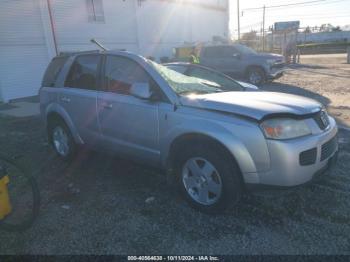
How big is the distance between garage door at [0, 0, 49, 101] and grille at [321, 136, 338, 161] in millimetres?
12275

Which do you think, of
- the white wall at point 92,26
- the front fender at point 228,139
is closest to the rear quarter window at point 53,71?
the front fender at point 228,139

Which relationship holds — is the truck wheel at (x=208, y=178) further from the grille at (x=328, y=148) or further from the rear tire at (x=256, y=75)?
the rear tire at (x=256, y=75)

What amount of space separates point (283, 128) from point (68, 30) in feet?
45.0

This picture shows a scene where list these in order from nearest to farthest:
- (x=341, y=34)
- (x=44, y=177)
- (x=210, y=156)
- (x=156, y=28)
→ (x=210, y=156)
(x=44, y=177)
(x=156, y=28)
(x=341, y=34)

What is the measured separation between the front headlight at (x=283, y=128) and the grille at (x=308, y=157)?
0.55 ft

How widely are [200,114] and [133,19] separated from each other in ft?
53.3

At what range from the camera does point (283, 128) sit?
2.85 meters

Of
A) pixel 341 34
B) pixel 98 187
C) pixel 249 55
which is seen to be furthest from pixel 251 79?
pixel 341 34

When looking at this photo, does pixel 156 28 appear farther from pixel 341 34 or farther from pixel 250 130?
pixel 341 34

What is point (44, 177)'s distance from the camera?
15.1 feet

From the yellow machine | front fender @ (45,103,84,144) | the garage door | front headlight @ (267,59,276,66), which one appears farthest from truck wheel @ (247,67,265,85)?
the yellow machine

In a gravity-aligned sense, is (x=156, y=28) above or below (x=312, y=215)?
above

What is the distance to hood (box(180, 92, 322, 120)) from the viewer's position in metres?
2.94

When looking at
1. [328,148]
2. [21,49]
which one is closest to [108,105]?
[328,148]
